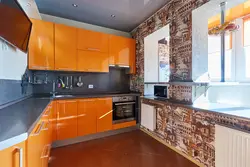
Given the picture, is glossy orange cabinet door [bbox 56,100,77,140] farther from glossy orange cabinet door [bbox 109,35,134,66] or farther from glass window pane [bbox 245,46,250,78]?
glass window pane [bbox 245,46,250,78]

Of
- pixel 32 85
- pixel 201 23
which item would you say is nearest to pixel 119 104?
pixel 32 85

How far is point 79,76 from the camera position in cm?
312

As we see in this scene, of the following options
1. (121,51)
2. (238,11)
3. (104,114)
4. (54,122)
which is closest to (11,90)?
(54,122)

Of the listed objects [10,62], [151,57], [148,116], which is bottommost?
[148,116]

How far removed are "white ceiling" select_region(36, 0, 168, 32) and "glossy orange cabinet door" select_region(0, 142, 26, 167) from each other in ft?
7.79

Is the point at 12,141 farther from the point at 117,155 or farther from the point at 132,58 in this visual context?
the point at 132,58

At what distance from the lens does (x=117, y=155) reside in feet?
7.06

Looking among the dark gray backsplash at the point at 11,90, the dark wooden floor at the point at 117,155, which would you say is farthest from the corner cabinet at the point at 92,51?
the dark wooden floor at the point at 117,155

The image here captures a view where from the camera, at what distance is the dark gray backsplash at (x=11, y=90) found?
4.81ft

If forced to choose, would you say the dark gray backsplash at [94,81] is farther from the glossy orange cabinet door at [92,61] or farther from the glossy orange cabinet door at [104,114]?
the glossy orange cabinet door at [104,114]

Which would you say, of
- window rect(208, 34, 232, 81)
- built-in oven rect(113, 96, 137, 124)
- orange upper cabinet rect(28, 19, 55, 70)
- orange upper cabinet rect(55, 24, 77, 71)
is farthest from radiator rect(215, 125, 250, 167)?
orange upper cabinet rect(28, 19, 55, 70)

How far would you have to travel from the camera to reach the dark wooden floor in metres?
1.92

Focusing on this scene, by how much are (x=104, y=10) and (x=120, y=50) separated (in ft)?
3.13

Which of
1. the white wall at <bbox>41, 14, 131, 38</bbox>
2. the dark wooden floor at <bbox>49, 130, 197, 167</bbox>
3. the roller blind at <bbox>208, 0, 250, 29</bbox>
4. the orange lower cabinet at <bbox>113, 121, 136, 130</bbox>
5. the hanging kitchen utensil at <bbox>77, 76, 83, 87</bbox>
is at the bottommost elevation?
the dark wooden floor at <bbox>49, 130, 197, 167</bbox>
